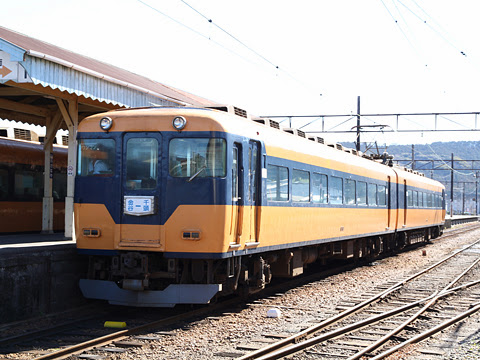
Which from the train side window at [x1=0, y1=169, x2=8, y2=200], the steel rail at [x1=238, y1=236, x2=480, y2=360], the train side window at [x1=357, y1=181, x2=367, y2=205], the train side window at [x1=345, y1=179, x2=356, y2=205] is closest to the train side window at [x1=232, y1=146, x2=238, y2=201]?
the steel rail at [x1=238, y1=236, x2=480, y2=360]

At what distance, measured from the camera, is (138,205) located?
984 cm

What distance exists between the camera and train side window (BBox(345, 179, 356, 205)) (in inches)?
640

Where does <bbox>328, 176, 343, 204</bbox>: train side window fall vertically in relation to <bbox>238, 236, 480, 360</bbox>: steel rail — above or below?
above

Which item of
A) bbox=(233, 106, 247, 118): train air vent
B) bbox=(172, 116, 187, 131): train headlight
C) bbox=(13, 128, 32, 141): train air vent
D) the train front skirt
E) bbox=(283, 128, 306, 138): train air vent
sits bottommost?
the train front skirt

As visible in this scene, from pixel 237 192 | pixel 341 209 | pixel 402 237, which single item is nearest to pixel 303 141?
pixel 341 209

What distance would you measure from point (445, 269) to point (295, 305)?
A: 8193 millimetres

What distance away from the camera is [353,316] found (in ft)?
34.2

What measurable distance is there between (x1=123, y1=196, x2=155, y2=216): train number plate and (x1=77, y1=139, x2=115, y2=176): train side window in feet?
1.77

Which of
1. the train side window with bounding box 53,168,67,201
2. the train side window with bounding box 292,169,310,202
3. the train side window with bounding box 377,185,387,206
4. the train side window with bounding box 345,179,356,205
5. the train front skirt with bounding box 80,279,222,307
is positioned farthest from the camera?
the train side window with bounding box 377,185,387,206

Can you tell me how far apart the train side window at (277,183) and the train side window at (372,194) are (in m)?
7.07

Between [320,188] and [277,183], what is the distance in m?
2.68

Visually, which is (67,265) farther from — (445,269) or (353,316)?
(445,269)

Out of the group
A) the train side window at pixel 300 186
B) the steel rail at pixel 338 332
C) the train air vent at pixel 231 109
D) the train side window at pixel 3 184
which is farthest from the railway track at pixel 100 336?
the train side window at pixel 3 184

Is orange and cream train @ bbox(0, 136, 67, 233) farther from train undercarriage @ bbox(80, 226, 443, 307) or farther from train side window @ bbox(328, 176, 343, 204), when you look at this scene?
train side window @ bbox(328, 176, 343, 204)
